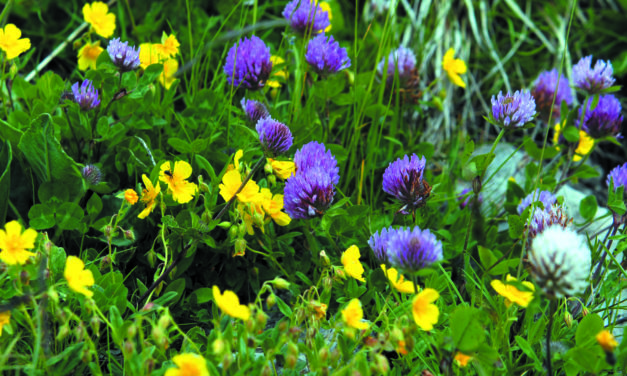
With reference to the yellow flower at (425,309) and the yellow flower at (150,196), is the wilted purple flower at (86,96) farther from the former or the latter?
the yellow flower at (425,309)

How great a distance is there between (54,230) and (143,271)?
11.0 inches

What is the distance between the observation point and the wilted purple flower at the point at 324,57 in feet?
6.13

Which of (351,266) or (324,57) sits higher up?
(324,57)

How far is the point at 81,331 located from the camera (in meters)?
1.17

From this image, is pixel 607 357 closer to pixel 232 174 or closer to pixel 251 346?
A: pixel 251 346

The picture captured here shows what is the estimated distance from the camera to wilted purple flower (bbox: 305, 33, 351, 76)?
1868 mm

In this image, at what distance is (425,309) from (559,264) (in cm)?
31

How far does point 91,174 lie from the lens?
163 cm

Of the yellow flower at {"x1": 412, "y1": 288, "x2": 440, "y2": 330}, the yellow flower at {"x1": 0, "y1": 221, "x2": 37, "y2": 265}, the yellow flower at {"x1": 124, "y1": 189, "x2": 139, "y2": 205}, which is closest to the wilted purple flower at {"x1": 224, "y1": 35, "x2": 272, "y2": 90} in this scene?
the yellow flower at {"x1": 124, "y1": 189, "x2": 139, "y2": 205}

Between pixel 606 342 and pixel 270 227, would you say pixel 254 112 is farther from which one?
pixel 606 342

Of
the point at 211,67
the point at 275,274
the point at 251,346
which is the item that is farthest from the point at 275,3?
the point at 251,346

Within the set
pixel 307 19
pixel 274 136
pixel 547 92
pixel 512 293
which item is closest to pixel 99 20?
pixel 307 19

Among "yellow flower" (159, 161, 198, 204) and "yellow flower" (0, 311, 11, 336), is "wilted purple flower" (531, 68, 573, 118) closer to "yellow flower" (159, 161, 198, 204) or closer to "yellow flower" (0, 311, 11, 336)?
"yellow flower" (159, 161, 198, 204)

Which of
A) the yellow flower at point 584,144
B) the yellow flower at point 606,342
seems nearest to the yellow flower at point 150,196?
the yellow flower at point 606,342
